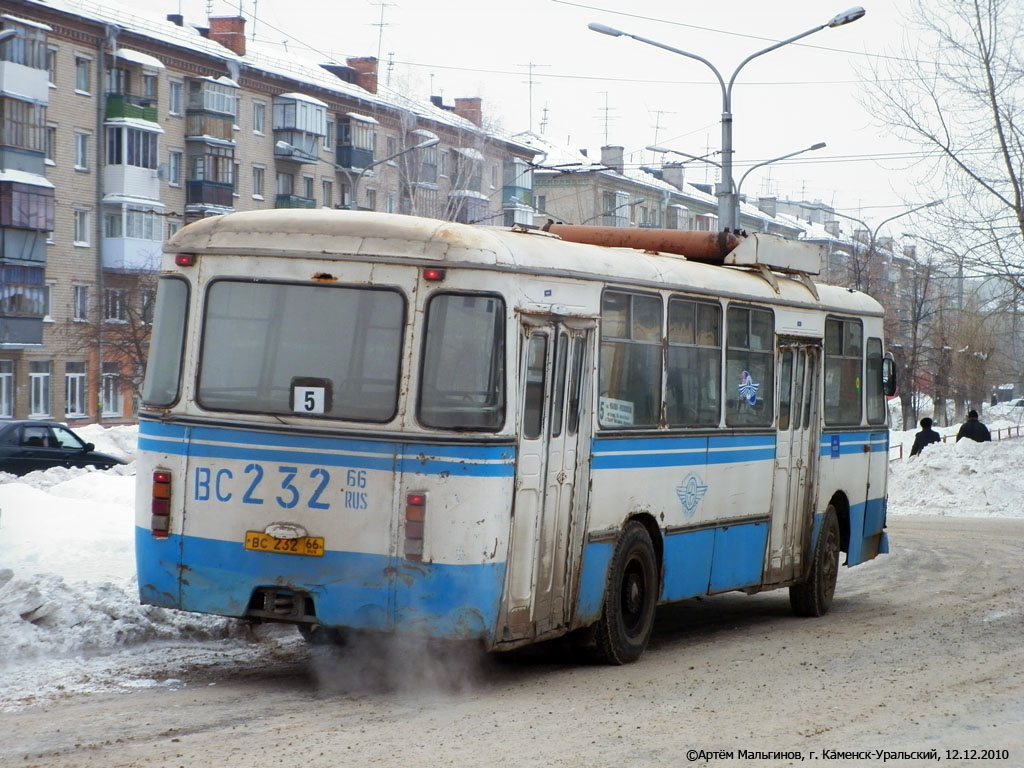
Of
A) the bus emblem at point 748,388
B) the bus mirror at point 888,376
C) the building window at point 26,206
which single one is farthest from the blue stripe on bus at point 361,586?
the building window at point 26,206

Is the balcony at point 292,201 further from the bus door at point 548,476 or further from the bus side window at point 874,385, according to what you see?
the bus door at point 548,476

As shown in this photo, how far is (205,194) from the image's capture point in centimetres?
5756

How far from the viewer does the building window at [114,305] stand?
53.4 meters

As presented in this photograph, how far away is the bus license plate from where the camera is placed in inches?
332

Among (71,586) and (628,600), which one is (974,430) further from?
(71,586)

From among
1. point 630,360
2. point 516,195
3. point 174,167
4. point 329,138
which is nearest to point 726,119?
point 630,360

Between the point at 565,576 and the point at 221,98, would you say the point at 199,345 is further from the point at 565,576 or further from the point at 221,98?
the point at 221,98

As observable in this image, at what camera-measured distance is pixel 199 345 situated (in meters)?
8.85

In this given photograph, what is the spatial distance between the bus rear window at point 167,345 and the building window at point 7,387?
42.8 meters

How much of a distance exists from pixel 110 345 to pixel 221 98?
11.9 m

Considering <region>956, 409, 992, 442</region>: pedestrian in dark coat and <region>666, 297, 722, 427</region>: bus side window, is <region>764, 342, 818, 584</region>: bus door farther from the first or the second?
<region>956, 409, 992, 442</region>: pedestrian in dark coat

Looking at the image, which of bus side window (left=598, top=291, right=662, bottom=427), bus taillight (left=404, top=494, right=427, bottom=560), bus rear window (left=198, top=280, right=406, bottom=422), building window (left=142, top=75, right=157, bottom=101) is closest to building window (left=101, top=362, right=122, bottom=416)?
building window (left=142, top=75, right=157, bottom=101)

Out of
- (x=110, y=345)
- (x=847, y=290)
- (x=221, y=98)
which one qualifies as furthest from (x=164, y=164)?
(x=847, y=290)

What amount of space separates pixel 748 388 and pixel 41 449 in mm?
18324
